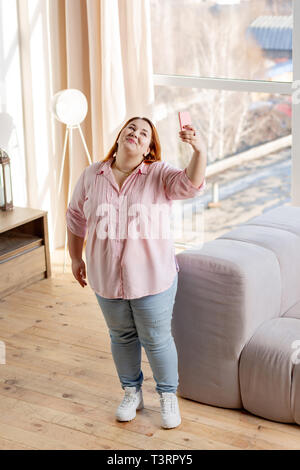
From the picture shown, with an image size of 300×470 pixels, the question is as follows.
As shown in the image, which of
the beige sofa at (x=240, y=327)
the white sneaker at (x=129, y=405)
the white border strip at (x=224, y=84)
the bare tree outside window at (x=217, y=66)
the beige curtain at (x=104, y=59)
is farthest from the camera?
the beige curtain at (x=104, y=59)

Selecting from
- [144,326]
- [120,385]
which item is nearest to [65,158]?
[120,385]

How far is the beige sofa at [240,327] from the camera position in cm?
260

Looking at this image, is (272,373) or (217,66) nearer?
(272,373)

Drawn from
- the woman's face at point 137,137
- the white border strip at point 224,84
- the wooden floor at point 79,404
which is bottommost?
the wooden floor at point 79,404

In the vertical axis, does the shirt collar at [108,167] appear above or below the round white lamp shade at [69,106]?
below

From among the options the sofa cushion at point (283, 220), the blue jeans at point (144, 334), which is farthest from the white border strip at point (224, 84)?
the blue jeans at point (144, 334)

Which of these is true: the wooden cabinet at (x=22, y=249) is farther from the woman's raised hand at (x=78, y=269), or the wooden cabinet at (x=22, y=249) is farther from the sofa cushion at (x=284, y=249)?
the sofa cushion at (x=284, y=249)

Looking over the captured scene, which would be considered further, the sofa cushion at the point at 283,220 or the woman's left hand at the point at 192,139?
the sofa cushion at the point at 283,220

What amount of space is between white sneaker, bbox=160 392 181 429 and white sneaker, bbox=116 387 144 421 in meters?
0.11

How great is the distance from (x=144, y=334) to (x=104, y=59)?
2.16 metres

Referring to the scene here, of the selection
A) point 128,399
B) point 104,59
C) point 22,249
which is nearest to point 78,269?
point 128,399

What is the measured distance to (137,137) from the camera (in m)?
2.51

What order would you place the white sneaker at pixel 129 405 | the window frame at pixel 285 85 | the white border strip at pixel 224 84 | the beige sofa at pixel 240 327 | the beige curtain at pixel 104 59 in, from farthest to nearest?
the beige curtain at pixel 104 59
the white border strip at pixel 224 84
the window frame at pixel 285 85
the white sneaker at pixel 129 405
the beige sofa at pixel 240 327

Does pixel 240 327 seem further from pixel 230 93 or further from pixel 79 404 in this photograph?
pixel 230 93
